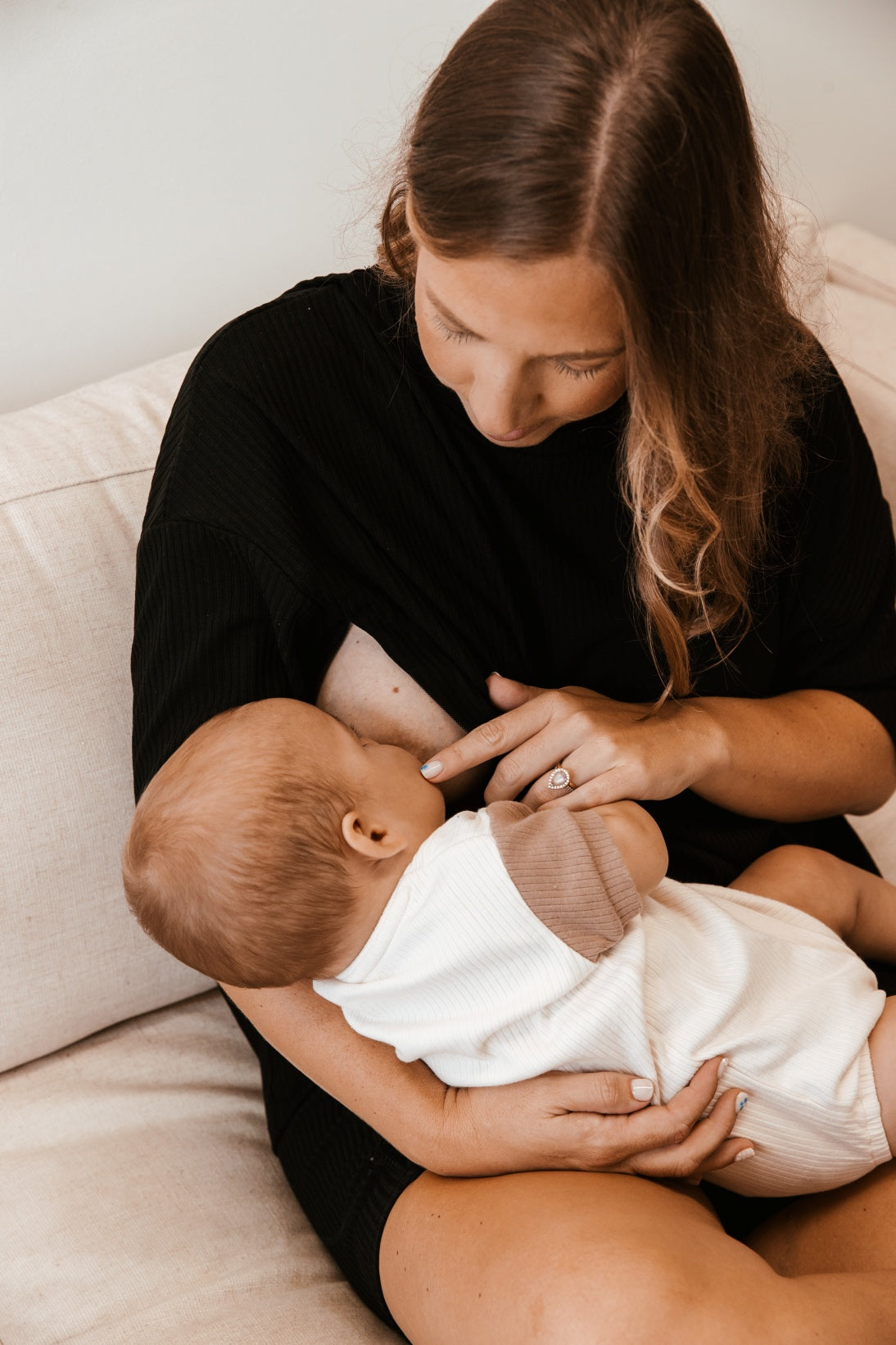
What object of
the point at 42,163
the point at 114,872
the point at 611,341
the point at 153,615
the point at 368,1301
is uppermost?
the point at 42,163

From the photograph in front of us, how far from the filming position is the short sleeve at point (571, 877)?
98 centimetres

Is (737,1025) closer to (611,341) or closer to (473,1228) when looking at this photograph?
(473,1228)

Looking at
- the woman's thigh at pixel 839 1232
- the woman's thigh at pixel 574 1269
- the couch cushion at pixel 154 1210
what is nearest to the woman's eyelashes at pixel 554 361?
the woman's thigh at pixel 574 1269

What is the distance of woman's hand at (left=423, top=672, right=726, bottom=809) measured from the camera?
1.12 metres

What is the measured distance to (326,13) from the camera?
61.4 inches

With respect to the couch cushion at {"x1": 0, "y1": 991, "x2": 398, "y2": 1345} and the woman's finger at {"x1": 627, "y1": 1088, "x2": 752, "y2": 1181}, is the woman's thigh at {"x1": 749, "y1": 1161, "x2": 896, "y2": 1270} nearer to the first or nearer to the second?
the woman's finger at {"x1": 627, "y1": 1088, "x2": 752, "y2": 1181}

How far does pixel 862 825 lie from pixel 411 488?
1.01 meters

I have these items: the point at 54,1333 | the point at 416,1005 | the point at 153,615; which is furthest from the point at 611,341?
the point at 54,1333

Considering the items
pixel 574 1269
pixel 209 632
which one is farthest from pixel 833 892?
pixel 209 632

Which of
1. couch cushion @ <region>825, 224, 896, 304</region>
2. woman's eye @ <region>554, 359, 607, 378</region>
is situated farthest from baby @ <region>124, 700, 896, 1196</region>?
couch cushion @ <region>825, 224, 896, 304</region>

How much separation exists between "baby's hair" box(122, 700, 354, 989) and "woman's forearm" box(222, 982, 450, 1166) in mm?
94

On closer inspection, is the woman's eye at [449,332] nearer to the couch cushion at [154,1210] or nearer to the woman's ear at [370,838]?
the woman's ear at [370,838]

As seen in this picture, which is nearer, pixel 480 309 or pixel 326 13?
pixel 480 309

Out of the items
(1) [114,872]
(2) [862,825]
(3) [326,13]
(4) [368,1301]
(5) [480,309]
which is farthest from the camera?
(2) [862,825]
